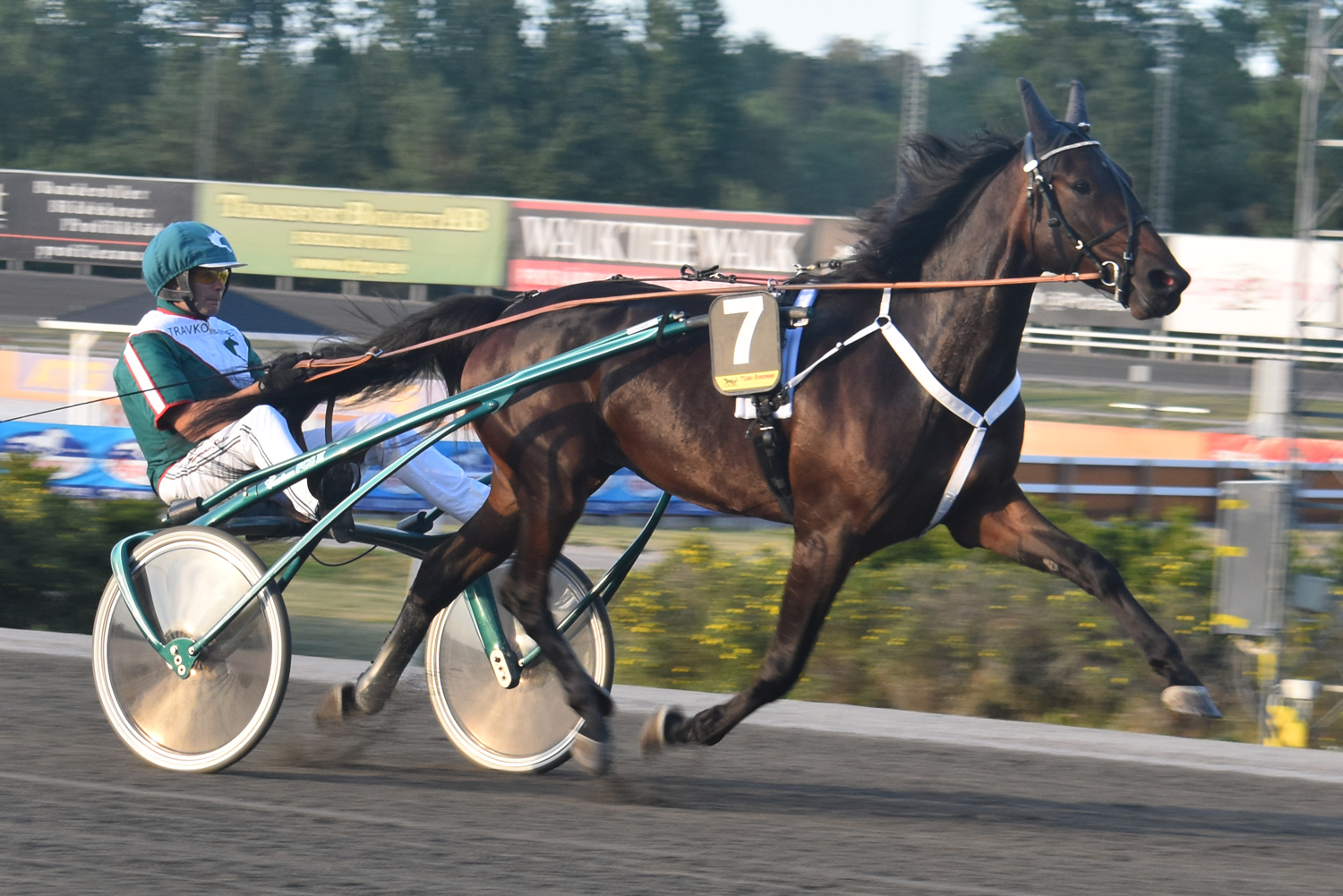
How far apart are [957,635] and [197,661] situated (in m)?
2.99

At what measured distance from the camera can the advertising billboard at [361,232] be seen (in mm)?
27875

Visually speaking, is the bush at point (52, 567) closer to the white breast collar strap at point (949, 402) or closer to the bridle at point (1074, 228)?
the white breast collar strap at point (949, 402)

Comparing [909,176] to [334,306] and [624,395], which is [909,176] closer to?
[624,395]

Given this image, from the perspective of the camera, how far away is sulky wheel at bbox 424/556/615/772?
5012mm

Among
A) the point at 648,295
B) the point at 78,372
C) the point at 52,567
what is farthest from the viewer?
the point at 78,372

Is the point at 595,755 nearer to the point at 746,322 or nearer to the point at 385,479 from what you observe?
the point at 385,479

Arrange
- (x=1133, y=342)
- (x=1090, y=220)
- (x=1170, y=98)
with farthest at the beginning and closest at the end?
1. (x=1170, y=98)
2. (x=1133, y=342)
3. (x=1090, y=220)

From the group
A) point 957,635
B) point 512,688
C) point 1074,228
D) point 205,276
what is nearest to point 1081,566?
point 1074,228

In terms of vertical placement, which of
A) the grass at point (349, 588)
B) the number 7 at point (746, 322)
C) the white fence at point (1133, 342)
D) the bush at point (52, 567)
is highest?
the number 7 at point (746, 322)

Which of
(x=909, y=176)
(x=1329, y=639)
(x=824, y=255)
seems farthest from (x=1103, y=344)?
(x=909, y=176)

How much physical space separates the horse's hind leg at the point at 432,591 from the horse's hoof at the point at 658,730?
744mm

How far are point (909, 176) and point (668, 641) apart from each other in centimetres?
289

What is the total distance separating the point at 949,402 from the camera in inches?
168

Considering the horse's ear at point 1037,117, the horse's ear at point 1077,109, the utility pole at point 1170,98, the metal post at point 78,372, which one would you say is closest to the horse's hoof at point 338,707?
the horse's ear at point 1037,117
